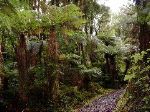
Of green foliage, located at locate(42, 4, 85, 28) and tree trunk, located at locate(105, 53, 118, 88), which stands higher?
green foliage, located at locate(42, 4, 85, 28)

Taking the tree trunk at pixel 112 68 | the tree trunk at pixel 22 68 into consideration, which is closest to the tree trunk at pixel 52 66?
the tree trunk at pixel 22 68

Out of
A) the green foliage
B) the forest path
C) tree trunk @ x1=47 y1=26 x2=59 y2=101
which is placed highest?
the green foliage

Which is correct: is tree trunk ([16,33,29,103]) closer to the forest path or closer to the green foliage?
the green foliage

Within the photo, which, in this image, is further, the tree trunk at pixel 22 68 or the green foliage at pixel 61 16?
the green foliage at pixel 61 16

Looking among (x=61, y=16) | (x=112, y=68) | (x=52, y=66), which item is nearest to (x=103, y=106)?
(x=52, y=66)

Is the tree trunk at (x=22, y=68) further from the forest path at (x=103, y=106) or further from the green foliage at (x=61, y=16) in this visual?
the forest path at (x=103, y=106)

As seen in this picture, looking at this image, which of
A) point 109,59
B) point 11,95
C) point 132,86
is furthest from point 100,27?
point 132,86

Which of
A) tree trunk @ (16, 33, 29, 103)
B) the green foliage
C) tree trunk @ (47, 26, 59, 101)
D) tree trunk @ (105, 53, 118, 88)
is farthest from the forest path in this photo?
tree trunk @ (105, 53, 118, 88)

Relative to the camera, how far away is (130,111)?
6242 millimetres

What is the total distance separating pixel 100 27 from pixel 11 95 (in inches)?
565

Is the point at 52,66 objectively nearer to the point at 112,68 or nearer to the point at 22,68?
the point at 22,68

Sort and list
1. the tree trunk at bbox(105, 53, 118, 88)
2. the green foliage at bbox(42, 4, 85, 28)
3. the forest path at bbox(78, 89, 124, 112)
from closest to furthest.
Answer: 1. the forest path at bbox(78, 89, 124, 112)
2. the green foliage at bbox(42, 4, 85, 28)
3. the tree trunk at bbox(105, 53, 118, 88)

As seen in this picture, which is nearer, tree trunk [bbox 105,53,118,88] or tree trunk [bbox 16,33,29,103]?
tree trunk [bbox 16,33,29,103]

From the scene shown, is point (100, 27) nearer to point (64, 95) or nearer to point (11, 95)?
point (64, 95)
